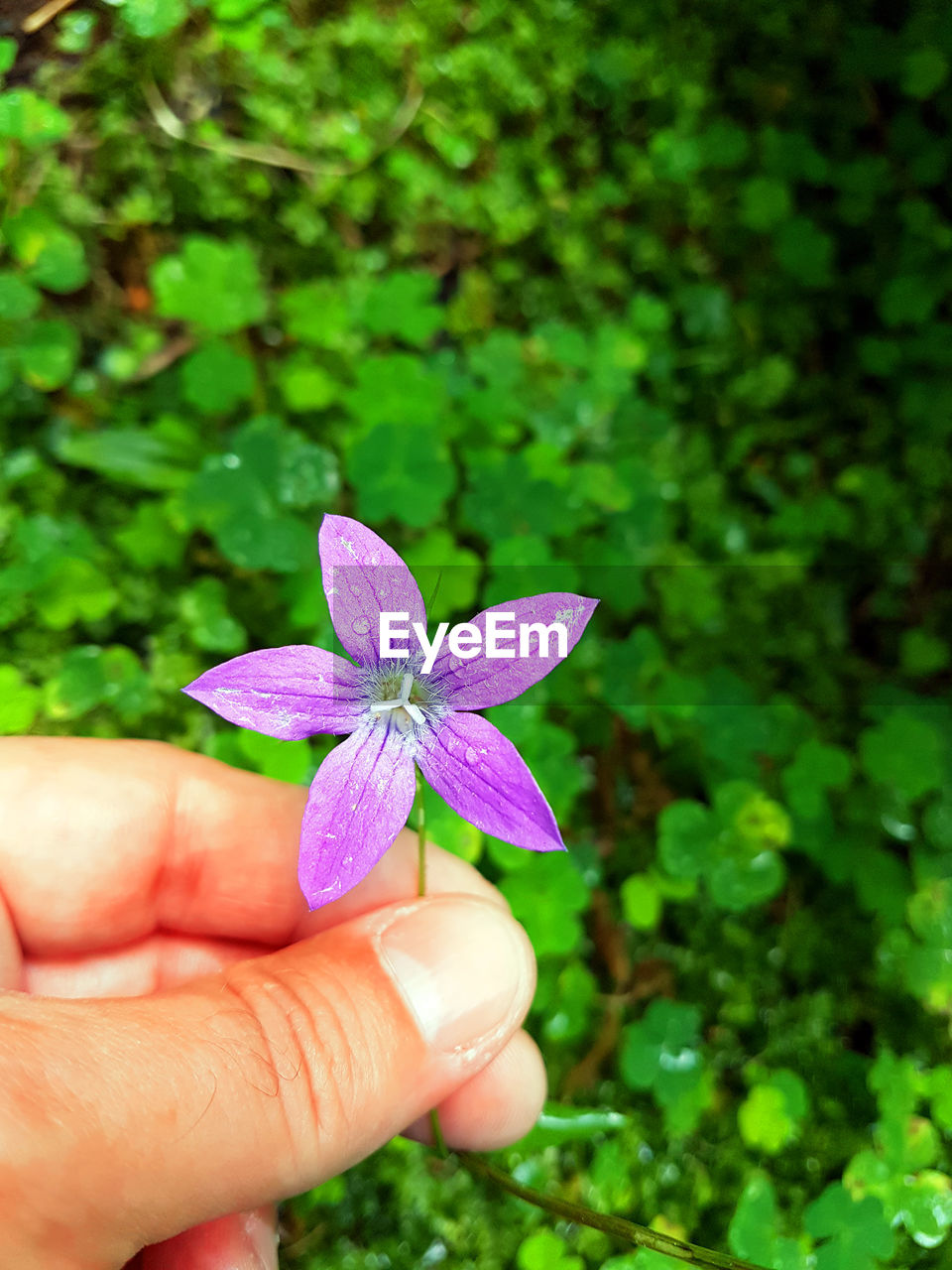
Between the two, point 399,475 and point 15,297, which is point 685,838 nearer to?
point 399,475

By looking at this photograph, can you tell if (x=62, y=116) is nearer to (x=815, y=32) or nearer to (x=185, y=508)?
(x=185, y=508)

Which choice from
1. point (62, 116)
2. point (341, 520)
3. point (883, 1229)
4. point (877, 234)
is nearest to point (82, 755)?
point (341, 520)

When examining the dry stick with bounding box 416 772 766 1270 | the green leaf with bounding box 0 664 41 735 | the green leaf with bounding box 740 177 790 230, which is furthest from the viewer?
the green leaf with bounding box 740 177 790 230

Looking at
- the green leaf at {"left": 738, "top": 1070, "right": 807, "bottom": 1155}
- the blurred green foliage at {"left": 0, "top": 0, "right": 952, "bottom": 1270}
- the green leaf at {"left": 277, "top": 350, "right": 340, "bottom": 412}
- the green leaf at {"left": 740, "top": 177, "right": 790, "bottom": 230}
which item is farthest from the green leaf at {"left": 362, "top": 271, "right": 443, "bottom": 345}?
the green leaf at {"left": 738, "top": 1070, "right": 807, "bottom": 1155}

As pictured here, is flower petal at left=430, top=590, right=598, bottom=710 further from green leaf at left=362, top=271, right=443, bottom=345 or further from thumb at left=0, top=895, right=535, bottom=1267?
green leaf at left=362, top=271, right=443, bottom=345

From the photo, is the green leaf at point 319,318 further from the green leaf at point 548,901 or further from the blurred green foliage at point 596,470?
the green leaf at point 548,901

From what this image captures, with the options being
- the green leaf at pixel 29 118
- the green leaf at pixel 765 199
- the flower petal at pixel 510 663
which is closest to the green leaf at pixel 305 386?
the green leaf at pixel 29 118

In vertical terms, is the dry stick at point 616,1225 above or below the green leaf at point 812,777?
above
